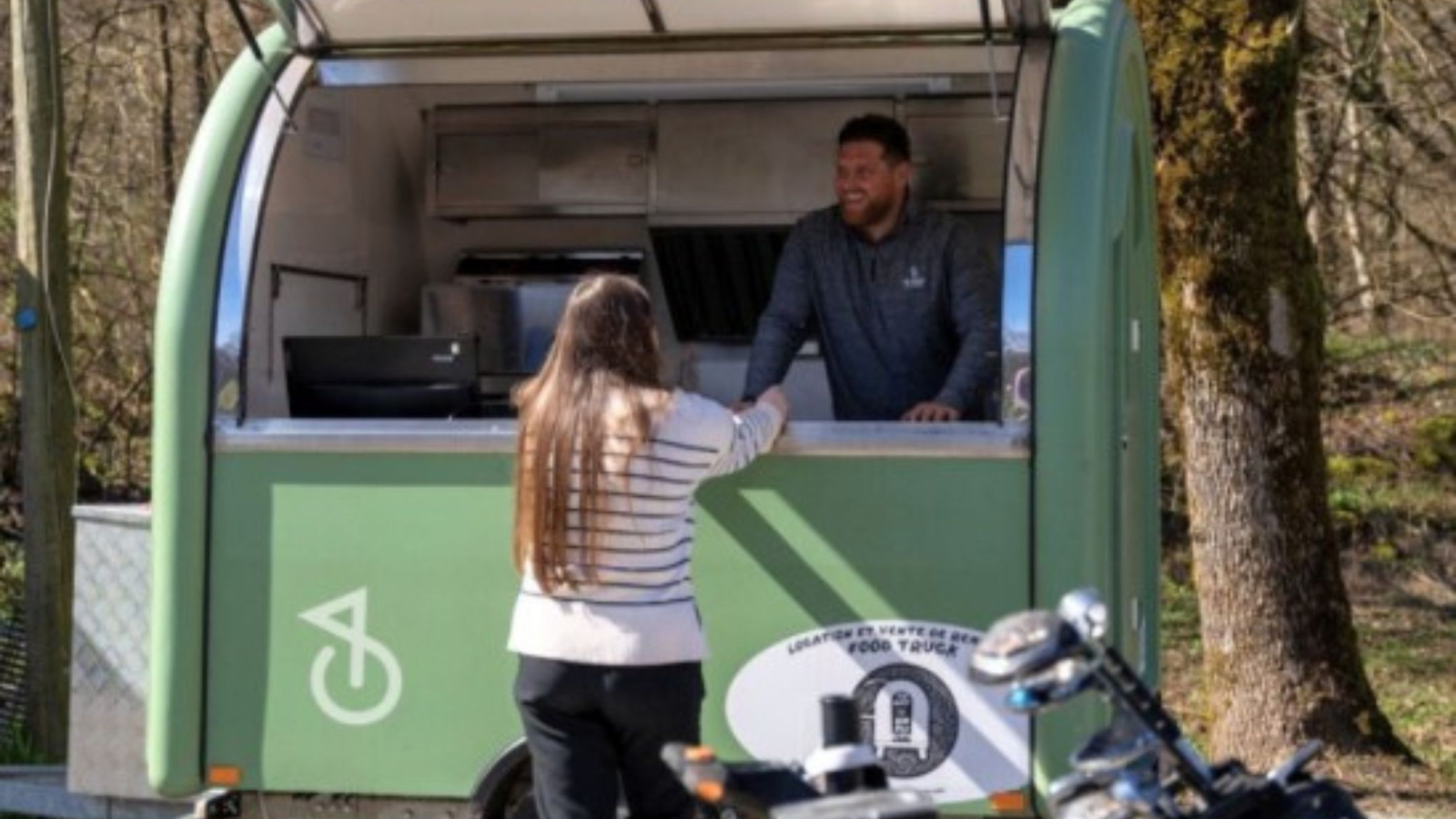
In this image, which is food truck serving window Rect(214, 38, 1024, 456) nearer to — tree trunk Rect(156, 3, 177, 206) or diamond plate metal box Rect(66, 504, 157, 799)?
diamond plate metal box Rect(66, 504, 157, 799)

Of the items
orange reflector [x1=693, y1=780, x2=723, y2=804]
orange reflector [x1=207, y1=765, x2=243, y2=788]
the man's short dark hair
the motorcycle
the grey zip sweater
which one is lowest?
orange reflector [x1=207, y1=765, x2=243, y2=788]

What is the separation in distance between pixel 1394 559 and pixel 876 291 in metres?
12.0

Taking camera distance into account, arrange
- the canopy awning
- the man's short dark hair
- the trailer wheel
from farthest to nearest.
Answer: the man's short dark hair < the canopy awning < the trailer wheel

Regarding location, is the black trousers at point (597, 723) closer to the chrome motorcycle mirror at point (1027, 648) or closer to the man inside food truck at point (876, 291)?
the man inside food truck at point (876, 291)

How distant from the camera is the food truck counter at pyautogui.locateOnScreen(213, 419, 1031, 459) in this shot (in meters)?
→ 5.44

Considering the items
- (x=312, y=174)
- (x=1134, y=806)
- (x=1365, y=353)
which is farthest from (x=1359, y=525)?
(x=1134, y=806)

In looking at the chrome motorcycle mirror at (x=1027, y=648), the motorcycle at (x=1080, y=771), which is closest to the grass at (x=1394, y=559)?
the motorcycle at (x=1080, y=771)

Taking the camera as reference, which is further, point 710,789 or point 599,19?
point 599,19

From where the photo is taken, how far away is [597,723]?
5000 mm

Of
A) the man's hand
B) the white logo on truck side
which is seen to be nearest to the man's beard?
the man's hand

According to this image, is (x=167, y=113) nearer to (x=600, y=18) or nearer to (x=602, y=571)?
(x=600, y=18)

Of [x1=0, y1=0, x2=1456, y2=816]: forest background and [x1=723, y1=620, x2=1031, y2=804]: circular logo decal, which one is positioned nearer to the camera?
[x1=723, y1=620, x2=1031, y2=804]: circular logo decal

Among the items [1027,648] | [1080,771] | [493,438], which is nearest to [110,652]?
[493,438]

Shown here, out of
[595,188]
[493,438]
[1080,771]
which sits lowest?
[1080,771]
